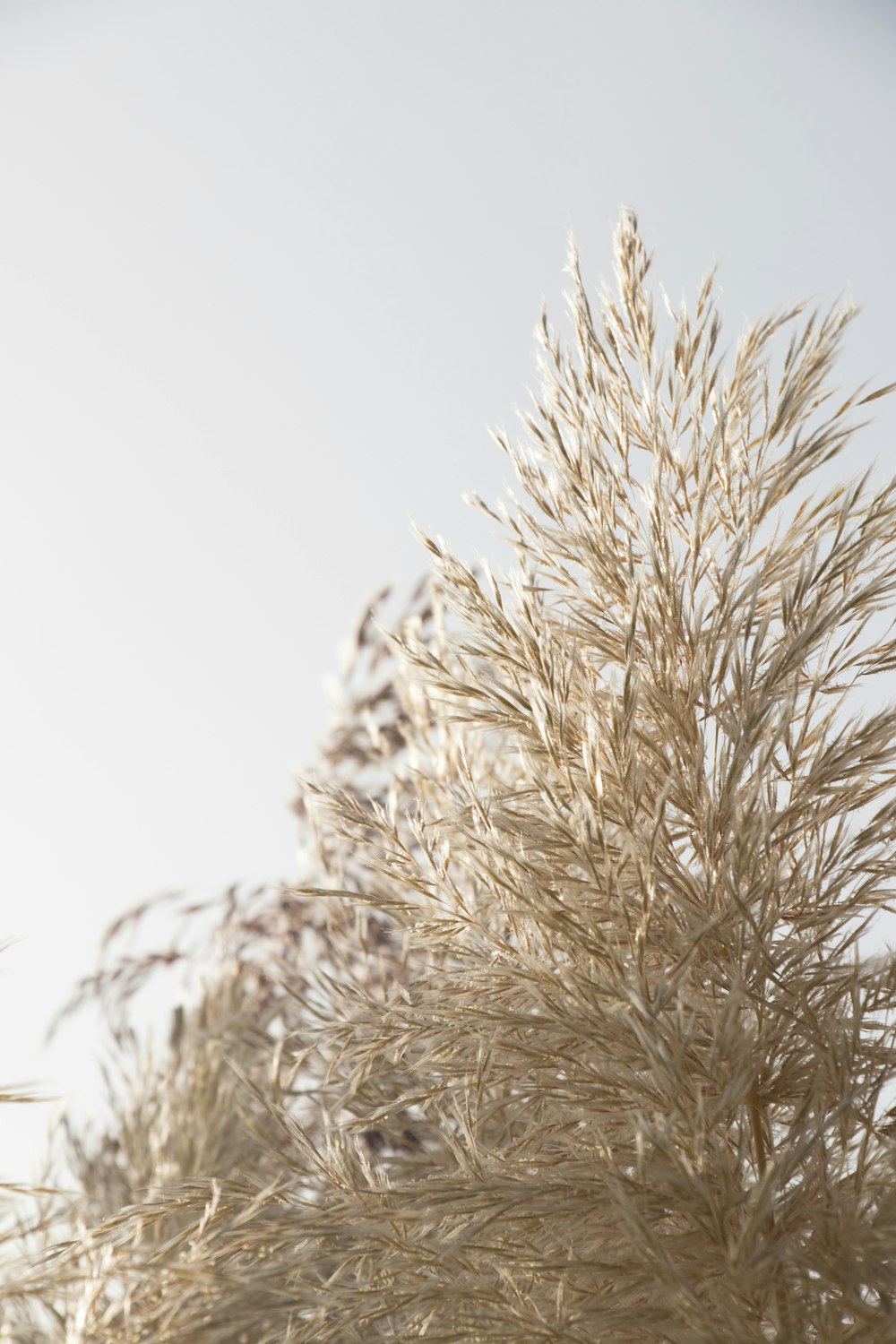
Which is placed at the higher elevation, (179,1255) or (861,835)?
(861,835)

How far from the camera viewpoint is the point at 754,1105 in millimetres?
2365

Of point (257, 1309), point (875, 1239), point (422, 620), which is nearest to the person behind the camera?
point (875, 1239)

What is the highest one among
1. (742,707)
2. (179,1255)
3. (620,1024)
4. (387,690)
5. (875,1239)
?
(387,690)

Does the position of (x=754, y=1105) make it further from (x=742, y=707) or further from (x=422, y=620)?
(x=422, y=620)

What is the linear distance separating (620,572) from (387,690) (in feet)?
10.4

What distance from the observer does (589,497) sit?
9.07 feet

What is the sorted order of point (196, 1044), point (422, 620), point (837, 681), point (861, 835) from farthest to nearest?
point (422, 620), point (196, 1044), point (837, 681), point (861, 835)

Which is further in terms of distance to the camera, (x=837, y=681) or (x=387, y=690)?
(x=387, y=690)

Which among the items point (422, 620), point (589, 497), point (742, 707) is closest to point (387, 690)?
point (422, 620)

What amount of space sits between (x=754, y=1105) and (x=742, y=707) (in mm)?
919

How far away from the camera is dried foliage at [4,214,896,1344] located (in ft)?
6.92

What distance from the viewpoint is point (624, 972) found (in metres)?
2.20

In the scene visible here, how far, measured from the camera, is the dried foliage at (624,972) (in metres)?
2.11

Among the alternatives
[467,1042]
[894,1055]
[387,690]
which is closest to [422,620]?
[387,690]
